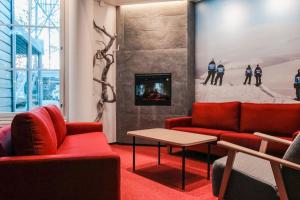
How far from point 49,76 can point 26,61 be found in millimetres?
446

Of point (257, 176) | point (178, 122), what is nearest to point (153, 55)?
point (178, 122)

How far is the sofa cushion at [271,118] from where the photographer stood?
3.34m

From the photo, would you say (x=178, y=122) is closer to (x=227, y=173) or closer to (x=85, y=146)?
(x=85, y=146)

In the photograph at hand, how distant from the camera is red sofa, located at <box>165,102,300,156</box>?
10.9 ft

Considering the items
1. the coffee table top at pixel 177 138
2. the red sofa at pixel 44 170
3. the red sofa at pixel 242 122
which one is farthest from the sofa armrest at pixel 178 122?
the red sofa at pixel 44 170

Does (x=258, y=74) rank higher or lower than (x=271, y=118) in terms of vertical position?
higher

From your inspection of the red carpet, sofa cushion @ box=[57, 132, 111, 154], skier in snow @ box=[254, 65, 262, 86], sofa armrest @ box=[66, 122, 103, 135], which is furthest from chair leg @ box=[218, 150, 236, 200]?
skier in snow @ box=[254, 65, 262, 86]

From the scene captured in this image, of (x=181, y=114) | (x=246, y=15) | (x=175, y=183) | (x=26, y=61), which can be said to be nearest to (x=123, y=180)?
(x=175, y=183)

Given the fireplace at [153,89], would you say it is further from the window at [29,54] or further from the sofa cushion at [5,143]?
the sofa cushion at [5,143]

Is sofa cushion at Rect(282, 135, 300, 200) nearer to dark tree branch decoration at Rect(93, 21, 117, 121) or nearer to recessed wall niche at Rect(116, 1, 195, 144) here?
recessed wall niche at Rect(116, 1, 195, 144)

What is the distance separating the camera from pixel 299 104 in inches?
134

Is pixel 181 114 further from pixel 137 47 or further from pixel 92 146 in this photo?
pixel 92 146

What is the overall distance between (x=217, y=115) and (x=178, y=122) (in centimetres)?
63

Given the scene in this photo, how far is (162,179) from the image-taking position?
Result: 2934 mm
